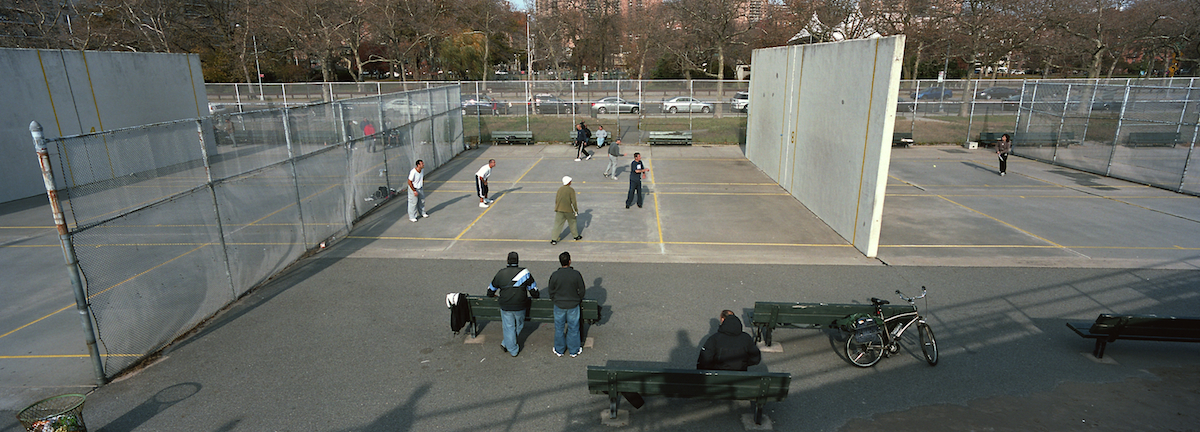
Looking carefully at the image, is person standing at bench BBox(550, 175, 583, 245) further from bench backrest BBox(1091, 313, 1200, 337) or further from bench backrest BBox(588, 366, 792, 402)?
bench backrest BBox(1091, 313, 1200, 337)

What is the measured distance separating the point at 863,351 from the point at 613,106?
28591mm

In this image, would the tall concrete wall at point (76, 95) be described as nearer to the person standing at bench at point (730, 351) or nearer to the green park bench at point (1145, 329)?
the person standing at bench at point (730, 351)

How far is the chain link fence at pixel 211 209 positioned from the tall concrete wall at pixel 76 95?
1.01 m

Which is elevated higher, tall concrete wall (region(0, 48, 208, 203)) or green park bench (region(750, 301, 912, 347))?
tall concrete wall (region(0, 48, 208, 203))

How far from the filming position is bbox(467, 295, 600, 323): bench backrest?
751 cm

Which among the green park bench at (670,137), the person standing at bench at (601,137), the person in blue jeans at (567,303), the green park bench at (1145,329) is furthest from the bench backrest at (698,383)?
the green park bench at (670,137)

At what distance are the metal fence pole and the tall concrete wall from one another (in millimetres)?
14733

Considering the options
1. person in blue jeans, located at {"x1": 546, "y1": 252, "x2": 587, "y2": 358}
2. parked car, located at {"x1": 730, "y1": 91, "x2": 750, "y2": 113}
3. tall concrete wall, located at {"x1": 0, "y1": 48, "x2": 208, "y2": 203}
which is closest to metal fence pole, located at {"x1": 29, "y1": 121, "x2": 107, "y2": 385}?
person in blue jeans, located at {"x1": 546, "y1": 252, "x2": 587, "y2": 358}

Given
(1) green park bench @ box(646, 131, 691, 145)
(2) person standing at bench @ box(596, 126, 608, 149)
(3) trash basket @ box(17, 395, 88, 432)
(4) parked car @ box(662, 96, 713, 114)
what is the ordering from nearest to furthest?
(3) trash basket @ box(17, 395, 88, 432)
(2) person standing at bench @ box(596, 126, 608, 149)
(1) green park bench @ box(646, 131, 691, 145)
(4) parked car @ box(662, 96, 713, 114)

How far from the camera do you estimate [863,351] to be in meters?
7.00

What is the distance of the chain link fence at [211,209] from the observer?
7.06m

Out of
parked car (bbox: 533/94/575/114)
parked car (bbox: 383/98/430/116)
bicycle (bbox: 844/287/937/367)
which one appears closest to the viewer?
bicycle (bbox: 844/287/937/367)

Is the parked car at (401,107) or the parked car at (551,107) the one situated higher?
the parked car at (401,107)

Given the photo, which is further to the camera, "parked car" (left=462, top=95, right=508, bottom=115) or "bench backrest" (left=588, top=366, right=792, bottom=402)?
"parked car" (left=462, top=95, right=508, bottom=115)
